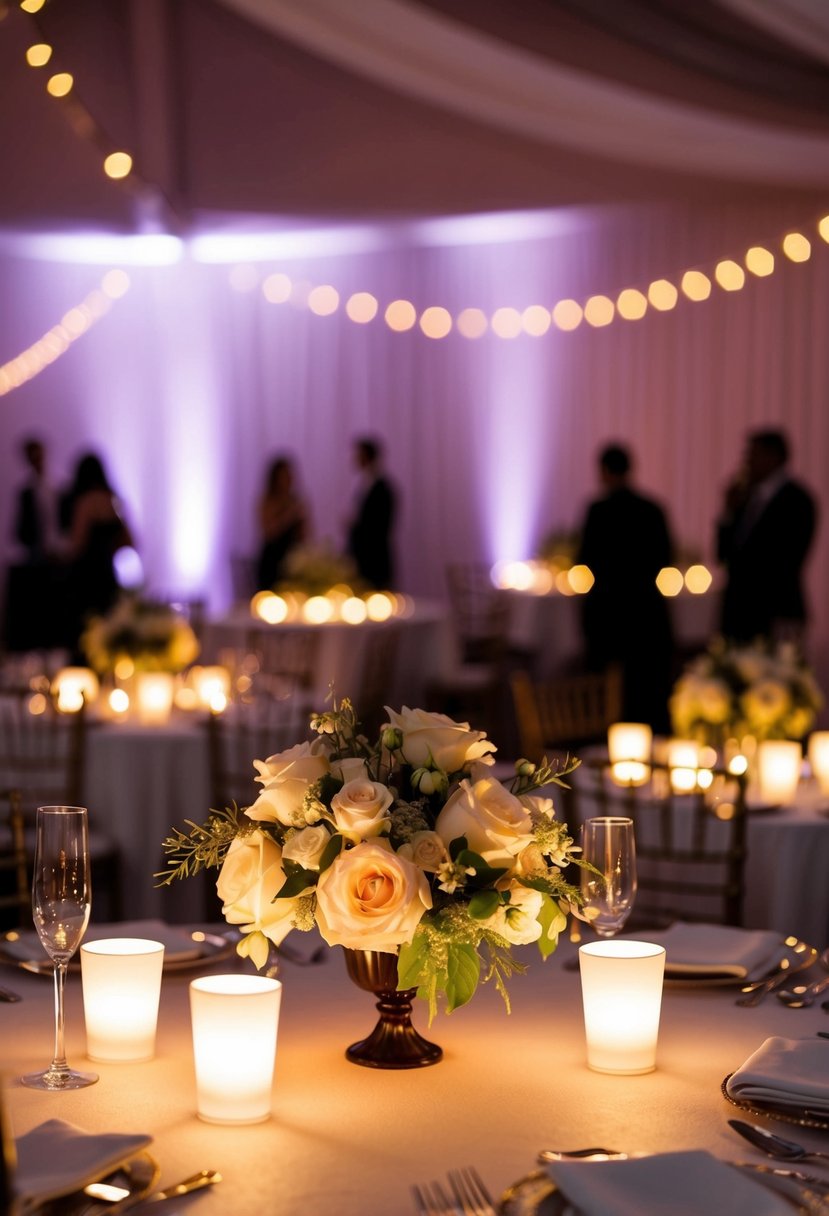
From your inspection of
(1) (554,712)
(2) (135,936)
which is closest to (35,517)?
(1) (554,712)

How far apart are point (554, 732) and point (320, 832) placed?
3670 mm

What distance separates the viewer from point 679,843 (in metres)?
3.92

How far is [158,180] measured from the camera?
35.3 ft

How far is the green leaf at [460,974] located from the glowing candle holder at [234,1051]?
0.20 metres

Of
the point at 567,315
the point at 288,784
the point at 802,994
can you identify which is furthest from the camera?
the point at 567,315

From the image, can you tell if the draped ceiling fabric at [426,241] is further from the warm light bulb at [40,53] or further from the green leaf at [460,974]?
the green leaf at [460,974]

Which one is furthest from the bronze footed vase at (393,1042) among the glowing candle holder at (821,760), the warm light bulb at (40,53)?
the warm light bulb at (40,53)

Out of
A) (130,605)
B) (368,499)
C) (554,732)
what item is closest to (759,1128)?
(554,732)

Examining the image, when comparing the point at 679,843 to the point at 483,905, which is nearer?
the point at 483,905

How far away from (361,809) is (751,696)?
2748 mm

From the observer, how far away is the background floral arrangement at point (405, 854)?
1.72 m

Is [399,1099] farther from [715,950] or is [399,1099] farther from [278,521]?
[278,521]

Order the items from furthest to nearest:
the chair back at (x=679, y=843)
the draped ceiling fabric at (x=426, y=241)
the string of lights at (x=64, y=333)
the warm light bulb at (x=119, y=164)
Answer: the string of lights at (x=64, y=333)
the draped ceiling fabric at (x=426, y=241)
the warm light bulb at (x=119, y=164)
the chair back at (x=679, y=843)

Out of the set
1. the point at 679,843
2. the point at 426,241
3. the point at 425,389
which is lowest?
the point at 679,843
